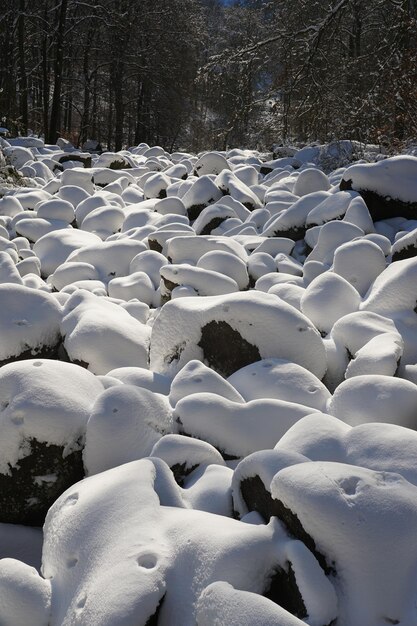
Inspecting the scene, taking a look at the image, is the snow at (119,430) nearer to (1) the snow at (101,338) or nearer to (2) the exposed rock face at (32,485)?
(2) the exposed rock face at (32,485)

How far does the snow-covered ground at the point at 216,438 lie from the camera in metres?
1.61

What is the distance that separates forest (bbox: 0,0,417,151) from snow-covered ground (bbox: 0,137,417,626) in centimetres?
240

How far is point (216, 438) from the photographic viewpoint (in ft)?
8.00

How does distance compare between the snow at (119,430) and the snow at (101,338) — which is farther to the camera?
the snow at (101,338)

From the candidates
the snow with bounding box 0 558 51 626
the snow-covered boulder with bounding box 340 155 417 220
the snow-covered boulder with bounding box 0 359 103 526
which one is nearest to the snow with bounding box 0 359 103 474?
the snow-covered boulder with bounding box 0 359 103 526

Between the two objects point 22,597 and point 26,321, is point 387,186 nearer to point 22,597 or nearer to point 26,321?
point 26,321

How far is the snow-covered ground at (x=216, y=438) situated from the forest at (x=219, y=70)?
7.87ft

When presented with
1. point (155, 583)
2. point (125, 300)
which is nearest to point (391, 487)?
point (155, 583)

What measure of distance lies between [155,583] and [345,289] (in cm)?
240

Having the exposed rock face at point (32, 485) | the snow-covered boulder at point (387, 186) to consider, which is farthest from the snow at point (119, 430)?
the snow-covered boulder at point (387, 186)

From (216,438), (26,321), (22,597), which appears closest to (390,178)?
(26,321)

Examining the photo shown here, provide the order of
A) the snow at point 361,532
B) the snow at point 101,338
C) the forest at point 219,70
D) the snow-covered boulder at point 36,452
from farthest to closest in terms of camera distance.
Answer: the forest at point 219,70
the snow at point 101,338
the snow-covered boulder at point 36,452
the snow at point 361,532

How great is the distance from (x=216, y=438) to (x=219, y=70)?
19.6 ft

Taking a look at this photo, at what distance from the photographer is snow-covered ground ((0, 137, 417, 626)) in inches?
63.5
